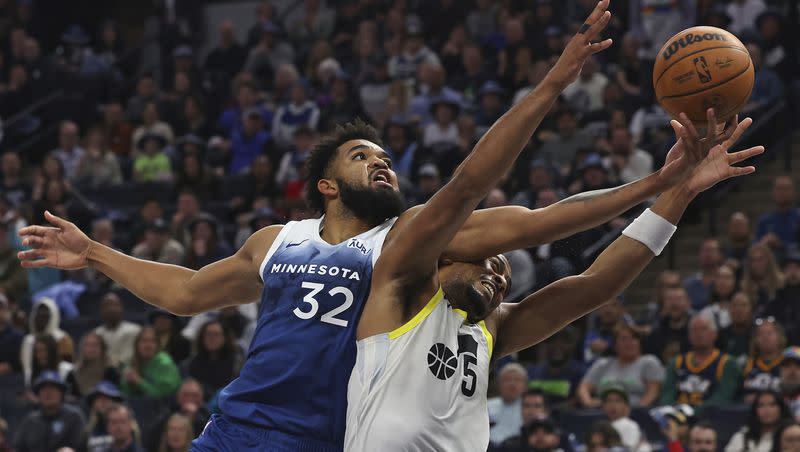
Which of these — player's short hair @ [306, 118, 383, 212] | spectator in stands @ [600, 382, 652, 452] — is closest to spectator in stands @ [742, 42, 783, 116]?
spectator in stands @ [600, 382, 652, 452]

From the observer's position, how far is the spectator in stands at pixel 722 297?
38.3 ft

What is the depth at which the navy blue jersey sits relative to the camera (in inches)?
201

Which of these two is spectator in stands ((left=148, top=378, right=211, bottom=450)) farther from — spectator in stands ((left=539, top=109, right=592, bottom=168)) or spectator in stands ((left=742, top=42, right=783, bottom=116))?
spectator in stands ((left=742, top=42, right=783, bottom=116))

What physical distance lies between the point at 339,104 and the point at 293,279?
12.2 metres

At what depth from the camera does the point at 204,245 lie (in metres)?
14.7

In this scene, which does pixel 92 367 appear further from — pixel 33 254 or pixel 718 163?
pixel 718 163

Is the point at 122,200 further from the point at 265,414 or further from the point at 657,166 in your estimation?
the point at 265,414

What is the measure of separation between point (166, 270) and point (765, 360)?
633cm

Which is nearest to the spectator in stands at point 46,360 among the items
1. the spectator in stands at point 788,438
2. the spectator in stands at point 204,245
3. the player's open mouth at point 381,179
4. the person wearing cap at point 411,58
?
the spectator in stands at point 204,245

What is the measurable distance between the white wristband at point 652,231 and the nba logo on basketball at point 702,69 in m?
0.57

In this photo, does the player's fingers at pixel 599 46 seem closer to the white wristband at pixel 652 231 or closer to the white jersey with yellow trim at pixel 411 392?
the white wristband at pixel 652 231

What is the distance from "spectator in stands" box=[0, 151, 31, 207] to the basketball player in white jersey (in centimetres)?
1343

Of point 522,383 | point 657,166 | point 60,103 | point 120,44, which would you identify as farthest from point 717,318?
point 120,44

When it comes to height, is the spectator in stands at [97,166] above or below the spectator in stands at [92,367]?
above
